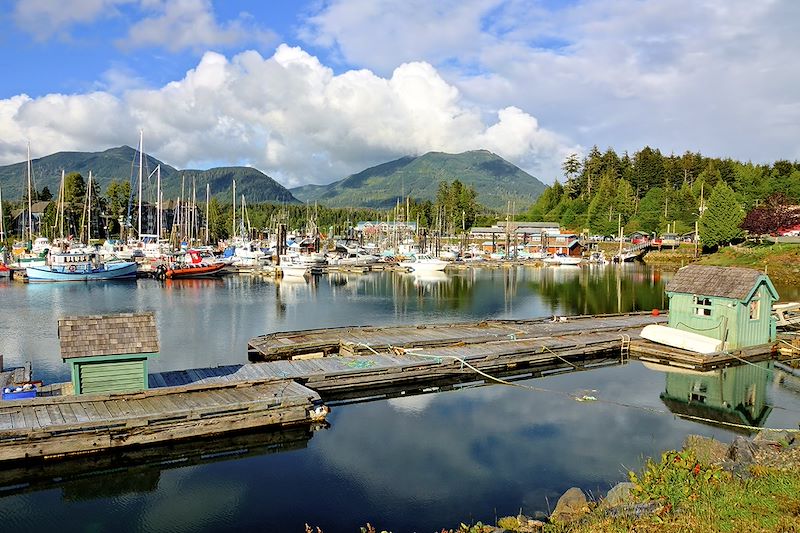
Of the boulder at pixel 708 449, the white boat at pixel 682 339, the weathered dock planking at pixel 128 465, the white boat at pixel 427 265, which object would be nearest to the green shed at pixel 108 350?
the weathered dock planking at pixel 128 465

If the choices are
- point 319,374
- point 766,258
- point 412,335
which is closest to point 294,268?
point 412,335

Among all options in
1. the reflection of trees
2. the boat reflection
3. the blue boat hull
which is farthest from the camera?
the blue boat hull

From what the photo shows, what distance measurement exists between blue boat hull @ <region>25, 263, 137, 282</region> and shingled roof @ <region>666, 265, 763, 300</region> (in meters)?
70.2

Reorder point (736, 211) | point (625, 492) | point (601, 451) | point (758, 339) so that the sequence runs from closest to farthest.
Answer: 1. point (625, 492)
2. point (601, 451)
3. point (758, 339)
4. point (736, 211)

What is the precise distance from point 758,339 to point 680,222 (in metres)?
117

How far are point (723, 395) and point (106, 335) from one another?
1028 inches

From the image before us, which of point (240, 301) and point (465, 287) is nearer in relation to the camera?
point (240, 301)

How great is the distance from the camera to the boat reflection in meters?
24.6

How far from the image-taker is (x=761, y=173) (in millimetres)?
148125

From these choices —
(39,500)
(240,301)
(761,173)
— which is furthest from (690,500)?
(761,173)

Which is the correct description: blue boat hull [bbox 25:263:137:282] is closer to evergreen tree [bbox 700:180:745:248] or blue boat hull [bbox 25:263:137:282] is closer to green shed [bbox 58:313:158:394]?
green shed [bbox 58:313:158:394]

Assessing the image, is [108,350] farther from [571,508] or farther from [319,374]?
[571,508]

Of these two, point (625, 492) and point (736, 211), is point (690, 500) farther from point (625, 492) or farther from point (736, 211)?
point (736, 211)

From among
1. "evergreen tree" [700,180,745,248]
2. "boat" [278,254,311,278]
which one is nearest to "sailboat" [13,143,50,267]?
"boat" [278,254,311,278]
